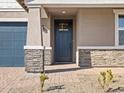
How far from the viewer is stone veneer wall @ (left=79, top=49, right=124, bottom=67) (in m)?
17.2

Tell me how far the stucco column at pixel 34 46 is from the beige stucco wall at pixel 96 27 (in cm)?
368

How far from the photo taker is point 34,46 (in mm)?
14422

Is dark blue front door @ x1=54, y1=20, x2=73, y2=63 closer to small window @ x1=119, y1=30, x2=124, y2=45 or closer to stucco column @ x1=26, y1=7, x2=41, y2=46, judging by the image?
small window @ x1=119, y1=30, x2=124, y2=45

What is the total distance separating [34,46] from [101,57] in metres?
4.50

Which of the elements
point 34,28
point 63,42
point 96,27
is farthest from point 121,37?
point 34,28

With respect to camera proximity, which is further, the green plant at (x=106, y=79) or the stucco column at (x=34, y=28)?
the stucco column at (x=34, y=28)

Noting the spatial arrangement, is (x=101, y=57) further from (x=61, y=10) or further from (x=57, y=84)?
(x=57, y=84)

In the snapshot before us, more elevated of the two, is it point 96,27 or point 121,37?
point 96,27

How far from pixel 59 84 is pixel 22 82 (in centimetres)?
159

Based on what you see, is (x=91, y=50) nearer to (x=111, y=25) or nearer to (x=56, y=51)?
(x=111, y=25)

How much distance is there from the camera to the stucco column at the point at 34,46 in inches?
566

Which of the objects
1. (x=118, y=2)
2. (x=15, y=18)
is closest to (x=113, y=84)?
(x=118, y=2)

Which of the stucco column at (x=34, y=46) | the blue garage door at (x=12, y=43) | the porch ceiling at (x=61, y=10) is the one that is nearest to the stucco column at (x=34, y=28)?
the stucco column at (x=34, y=46)

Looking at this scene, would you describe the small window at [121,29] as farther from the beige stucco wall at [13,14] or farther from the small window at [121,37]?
the beige stucco wall at [13,14]
